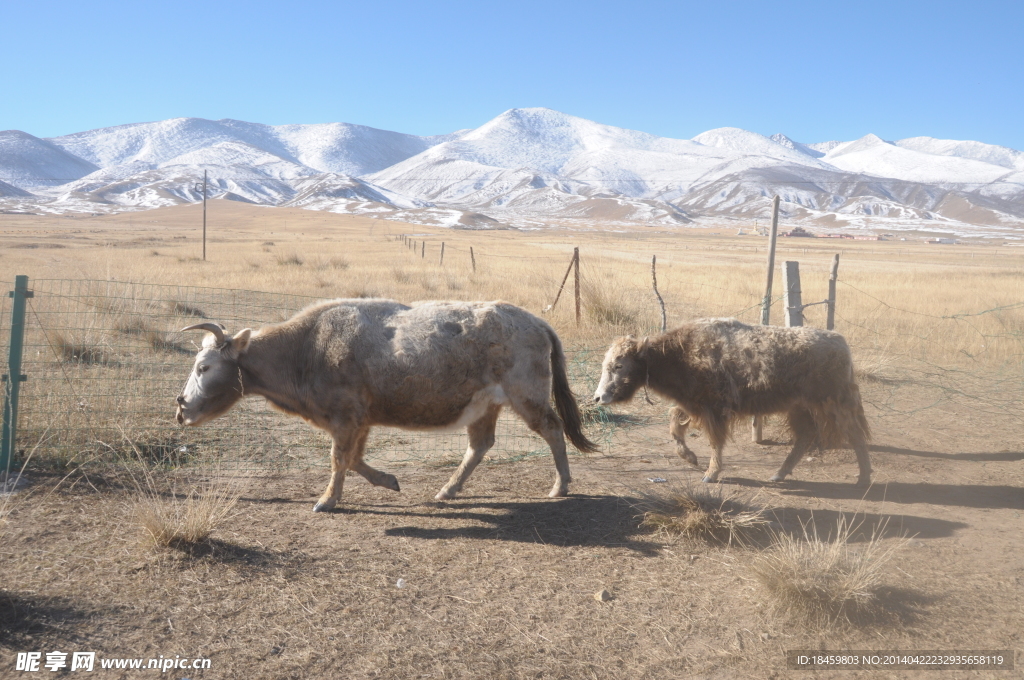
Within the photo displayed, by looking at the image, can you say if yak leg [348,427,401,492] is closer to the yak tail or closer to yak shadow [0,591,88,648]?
the yak tail

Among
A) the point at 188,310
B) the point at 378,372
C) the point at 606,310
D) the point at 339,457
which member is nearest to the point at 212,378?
the point at 339,457

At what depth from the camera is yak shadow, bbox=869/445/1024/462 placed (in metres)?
7.32

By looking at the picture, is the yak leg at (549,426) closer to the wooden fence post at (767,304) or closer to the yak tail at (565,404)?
the yak tail at (565,404)

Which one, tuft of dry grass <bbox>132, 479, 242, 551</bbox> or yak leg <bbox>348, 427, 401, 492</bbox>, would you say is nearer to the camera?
tuft of dry grass <bbox>132, 479, 242, 551</bbox>

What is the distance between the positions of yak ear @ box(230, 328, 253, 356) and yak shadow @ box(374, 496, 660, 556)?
1.59m

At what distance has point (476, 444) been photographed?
6.29 metres

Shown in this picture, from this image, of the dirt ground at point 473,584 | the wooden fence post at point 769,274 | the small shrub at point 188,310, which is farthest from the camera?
the small shrub at point 188,310

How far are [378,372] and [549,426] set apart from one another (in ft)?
5.04

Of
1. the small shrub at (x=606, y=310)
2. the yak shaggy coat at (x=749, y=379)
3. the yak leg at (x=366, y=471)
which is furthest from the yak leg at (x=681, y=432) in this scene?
the small shrub at (x=606, y=310)

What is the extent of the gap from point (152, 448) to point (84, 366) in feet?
9.40

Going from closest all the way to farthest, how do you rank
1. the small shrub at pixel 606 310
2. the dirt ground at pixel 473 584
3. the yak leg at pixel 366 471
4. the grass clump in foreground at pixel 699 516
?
the dirt ground at pixel 473 584 → the grass clump in foreground at pixel 699 516 → the yak leg at pixel 366 471 → the small shrub at pixel 606 310

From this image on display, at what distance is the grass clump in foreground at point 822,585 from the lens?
13.2 feet

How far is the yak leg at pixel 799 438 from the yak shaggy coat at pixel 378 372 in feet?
7.54

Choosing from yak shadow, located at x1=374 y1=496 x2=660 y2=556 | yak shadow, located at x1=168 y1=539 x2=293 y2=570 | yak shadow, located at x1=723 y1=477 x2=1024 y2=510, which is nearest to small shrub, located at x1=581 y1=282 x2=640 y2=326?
yak shadow, located at x1=723 y1=477 x2=1024 y2=510
